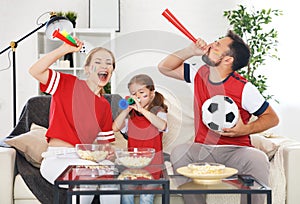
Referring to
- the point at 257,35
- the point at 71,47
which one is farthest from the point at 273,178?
the point at 257,35

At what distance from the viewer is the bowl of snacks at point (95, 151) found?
228 cm

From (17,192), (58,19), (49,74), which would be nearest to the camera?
(49,74)

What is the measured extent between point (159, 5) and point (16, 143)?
214cm

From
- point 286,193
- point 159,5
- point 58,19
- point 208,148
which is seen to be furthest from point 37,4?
point 286,193

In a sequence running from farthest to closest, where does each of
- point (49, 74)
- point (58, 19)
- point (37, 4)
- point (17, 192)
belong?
point (37, 4), point (58, 19), point (17, 192), point (49, 74)

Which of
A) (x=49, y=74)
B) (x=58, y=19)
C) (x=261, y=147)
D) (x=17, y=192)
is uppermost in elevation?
(x=58, y=19)

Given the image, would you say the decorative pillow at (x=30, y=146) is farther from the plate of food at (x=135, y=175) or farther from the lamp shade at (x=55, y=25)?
the plate of food at (x=135, y=175)

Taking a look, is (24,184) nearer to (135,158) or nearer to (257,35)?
(135,158)

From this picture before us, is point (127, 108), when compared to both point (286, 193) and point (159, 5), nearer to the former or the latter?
point (286, 193)

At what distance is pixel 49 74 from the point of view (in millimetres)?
2596

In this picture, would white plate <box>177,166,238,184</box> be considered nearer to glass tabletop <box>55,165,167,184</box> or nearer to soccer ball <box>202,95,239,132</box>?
glass tabletop <box>55,165,167,184</box>

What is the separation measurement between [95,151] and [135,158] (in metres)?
0.22

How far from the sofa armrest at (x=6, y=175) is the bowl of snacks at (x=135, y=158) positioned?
0.84 meters

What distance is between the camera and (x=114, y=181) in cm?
193
